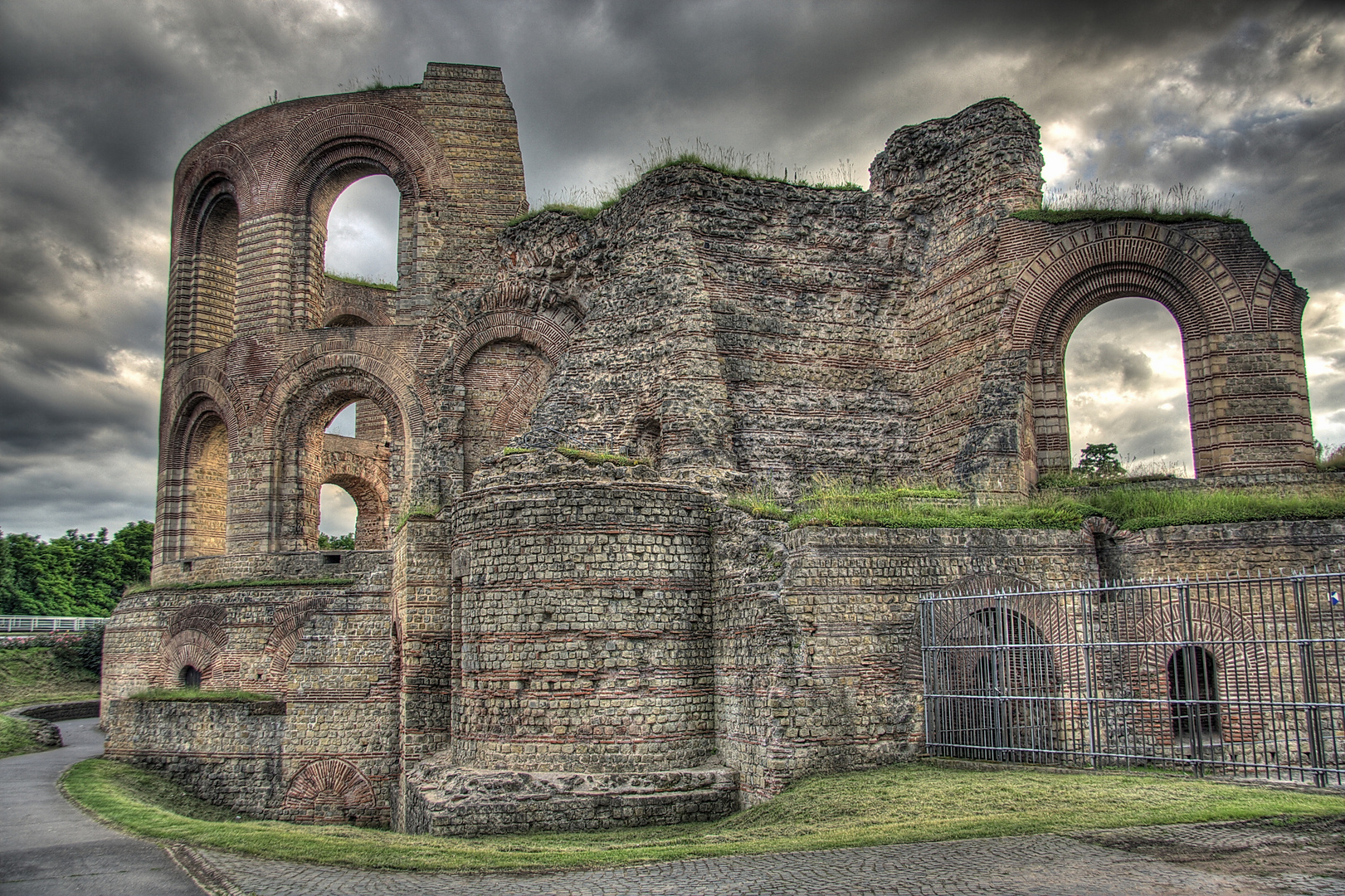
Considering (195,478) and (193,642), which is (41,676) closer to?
(195,478)

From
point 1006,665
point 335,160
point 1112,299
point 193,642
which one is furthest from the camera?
point 335,160

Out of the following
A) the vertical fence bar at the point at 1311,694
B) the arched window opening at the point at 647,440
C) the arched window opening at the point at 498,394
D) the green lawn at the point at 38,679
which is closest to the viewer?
the vertical fence bar at the point at 1311,694

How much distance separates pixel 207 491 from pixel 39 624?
62.3 ft

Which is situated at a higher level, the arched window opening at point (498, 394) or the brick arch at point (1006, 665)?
the arched window opening at point (498, 394)

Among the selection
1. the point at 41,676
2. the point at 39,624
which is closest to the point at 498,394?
the point at 41,676

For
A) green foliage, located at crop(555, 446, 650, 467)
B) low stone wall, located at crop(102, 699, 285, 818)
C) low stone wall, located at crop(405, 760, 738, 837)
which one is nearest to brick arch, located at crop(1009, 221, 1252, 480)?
green foliage, located at crop(555, 446, 650, 467)

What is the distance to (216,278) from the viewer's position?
22656mm

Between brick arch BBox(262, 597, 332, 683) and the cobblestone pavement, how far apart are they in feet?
30.5

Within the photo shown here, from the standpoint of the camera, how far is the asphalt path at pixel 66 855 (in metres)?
8.15

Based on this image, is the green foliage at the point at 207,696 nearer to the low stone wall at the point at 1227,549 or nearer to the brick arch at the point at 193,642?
the brick arch at the point at 193,642

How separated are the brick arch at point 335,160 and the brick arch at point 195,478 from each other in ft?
9.28

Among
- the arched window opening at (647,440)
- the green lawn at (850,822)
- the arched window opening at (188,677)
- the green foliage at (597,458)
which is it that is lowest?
the green lawn at (850,822)

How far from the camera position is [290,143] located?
69.8 ft

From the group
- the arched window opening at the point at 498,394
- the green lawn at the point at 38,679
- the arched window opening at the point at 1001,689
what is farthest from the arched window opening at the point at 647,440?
the green lawn at the point at 38,679
